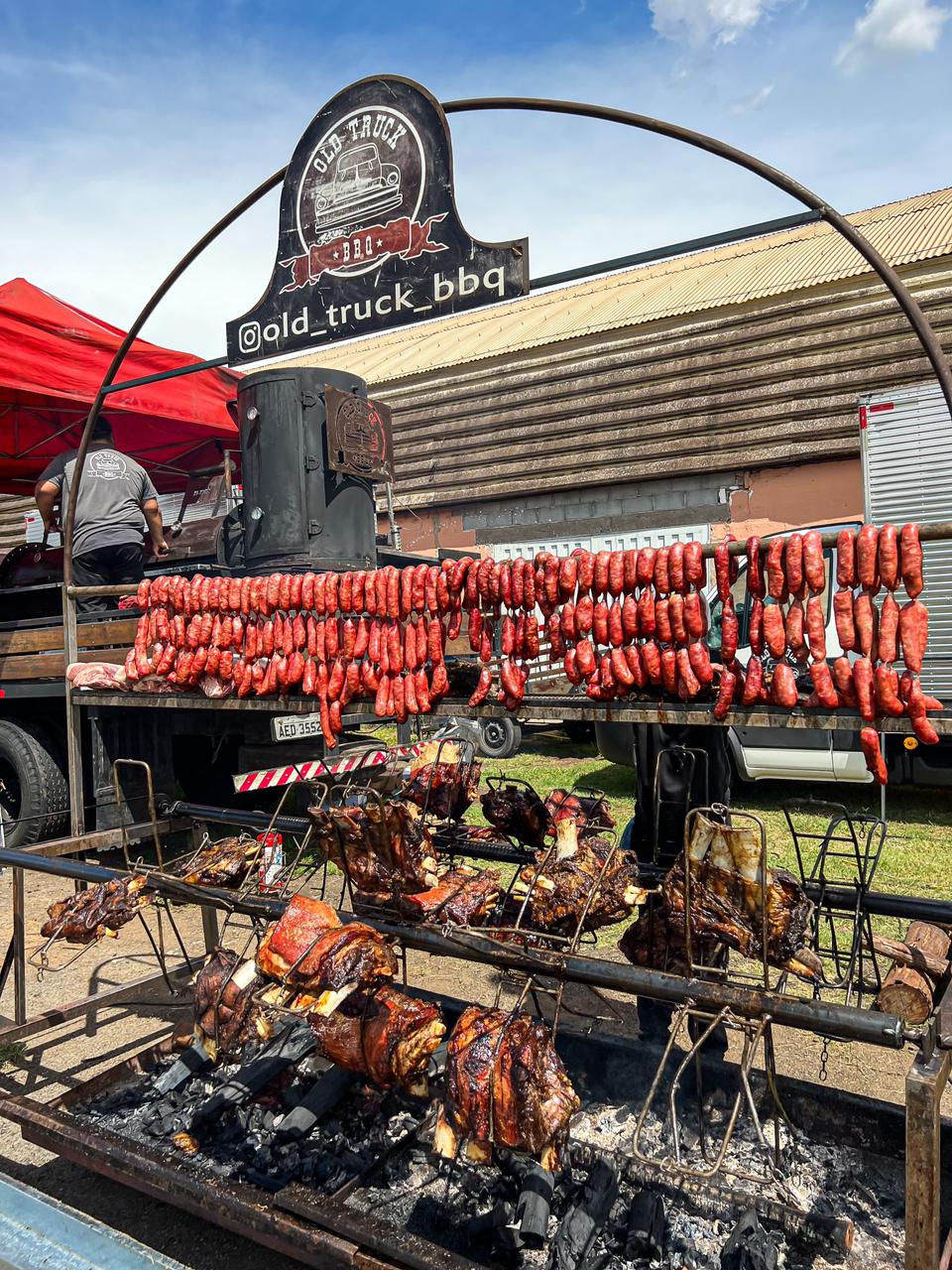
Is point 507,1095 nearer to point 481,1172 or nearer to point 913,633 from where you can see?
point 481,1172

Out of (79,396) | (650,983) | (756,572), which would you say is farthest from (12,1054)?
(79,396)

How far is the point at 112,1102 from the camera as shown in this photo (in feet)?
11.2

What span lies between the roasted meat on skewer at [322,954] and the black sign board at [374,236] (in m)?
2.57

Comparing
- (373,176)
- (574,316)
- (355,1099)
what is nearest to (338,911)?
(355,1099)

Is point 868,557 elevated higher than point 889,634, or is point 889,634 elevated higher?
point 868,557

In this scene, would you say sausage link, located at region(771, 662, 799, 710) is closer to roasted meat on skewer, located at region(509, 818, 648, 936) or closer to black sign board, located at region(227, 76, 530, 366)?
roasted meat on skewer, located at region(509, 818, 648, 936)

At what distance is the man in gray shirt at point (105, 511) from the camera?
257 inches

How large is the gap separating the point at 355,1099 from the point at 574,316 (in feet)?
50.4

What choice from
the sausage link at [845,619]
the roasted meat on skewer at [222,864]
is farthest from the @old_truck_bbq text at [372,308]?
the roasted meat on skewer at [222,864]

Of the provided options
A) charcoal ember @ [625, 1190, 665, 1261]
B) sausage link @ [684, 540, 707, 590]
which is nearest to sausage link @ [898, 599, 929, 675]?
sausage link @ [684, 540, 707, 590]

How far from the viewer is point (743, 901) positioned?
262 centimetres

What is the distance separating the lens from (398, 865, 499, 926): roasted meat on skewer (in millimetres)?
2955

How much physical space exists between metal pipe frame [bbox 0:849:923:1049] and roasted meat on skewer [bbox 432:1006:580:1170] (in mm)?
206

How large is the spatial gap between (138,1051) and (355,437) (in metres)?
5.02
